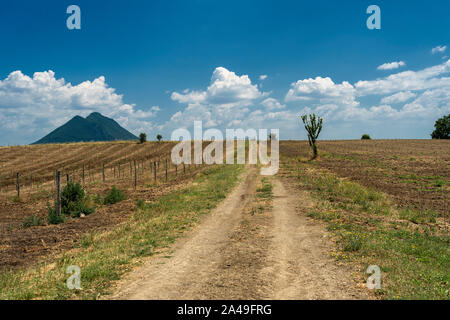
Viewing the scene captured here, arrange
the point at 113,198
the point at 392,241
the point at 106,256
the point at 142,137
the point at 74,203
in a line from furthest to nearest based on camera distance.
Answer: the point at 142,137 → the point at 113,198 → the point at 74,203 → the point at 392,241 → the point at 106,256

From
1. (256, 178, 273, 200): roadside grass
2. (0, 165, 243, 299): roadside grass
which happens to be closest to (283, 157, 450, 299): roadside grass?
(256, 178, 273, 200): roadside grass

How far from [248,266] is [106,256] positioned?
4.30m

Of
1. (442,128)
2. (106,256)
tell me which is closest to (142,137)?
(106,256)

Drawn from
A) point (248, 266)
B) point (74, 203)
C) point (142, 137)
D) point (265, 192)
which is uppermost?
point (142, 137)

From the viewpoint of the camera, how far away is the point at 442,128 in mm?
99625

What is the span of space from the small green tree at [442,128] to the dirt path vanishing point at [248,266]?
113m

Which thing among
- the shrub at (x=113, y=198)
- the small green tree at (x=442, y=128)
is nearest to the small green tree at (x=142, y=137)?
the shrub at (x=113, y=198)

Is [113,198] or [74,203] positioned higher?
[74,203]

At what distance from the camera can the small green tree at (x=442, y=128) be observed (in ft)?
324

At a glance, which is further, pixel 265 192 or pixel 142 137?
pixel 142 137

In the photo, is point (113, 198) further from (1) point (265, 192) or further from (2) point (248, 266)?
(2) point (248, 266)

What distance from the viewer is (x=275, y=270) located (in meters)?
7.27

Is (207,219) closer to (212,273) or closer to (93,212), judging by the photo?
(212,273)
